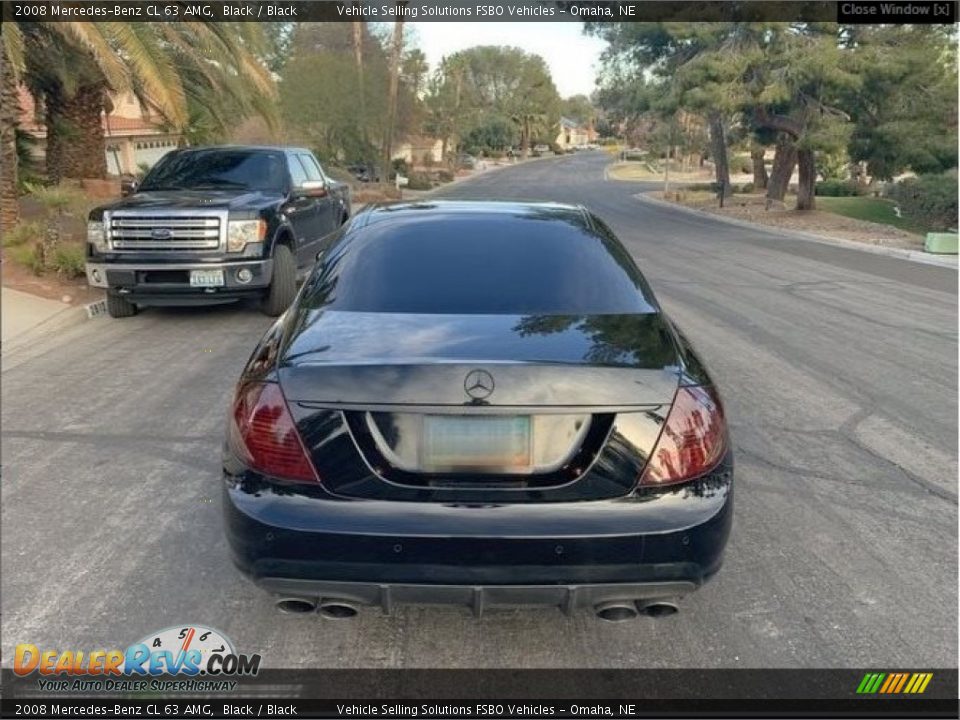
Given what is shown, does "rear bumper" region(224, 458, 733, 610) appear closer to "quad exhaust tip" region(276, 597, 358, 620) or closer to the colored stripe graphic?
"quad exhaust tip" region(276, 597, 358, 620)

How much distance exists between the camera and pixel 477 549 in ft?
8.21

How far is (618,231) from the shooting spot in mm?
20719

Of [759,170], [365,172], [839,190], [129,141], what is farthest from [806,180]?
[129,141]

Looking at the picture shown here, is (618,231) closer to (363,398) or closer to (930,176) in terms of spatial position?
(930,176)

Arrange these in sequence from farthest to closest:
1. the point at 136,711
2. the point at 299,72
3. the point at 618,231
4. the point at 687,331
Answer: the point at 299,72 → the point at 618,231 → the point at 687,331 → the point at 136,711

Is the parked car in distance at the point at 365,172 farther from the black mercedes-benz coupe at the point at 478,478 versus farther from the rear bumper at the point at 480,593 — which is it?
the rear bumper at the point at 480,593

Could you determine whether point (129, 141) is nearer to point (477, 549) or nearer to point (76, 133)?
point (76, 133)

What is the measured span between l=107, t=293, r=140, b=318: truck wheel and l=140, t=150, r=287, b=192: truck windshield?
4.49 ft

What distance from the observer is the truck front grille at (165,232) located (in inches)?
310

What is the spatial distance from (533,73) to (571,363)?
119717 millimetres

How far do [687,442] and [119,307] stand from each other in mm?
7646

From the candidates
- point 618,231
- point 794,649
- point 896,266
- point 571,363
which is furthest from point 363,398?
point 618,231

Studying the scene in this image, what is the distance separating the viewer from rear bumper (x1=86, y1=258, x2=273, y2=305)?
7.89 m

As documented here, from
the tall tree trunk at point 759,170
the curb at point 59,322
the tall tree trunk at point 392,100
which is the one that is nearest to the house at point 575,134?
the tall tree trunk at point 759,170
